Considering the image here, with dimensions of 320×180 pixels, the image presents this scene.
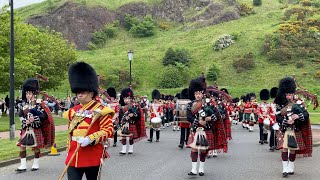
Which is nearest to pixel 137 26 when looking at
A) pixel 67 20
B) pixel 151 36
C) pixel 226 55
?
pixel 151 36

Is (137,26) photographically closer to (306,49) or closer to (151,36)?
(151,36)

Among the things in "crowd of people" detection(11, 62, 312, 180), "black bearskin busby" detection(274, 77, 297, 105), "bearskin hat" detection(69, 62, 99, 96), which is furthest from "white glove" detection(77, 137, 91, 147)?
"black bearskin busby" detection(274, 77, 297, 105)

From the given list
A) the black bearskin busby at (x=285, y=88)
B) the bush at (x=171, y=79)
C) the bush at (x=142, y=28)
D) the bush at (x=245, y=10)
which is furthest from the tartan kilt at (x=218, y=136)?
the bush at (x=245, y=10)

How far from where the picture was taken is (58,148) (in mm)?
14531

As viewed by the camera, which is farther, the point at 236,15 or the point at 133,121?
the point at 236,15

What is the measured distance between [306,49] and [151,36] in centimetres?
3115

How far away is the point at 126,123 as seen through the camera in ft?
47.0

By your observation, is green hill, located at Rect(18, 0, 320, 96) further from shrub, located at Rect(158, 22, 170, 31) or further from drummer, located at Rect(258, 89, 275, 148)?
drummer, located at Rect(258, 89, 275, 148)

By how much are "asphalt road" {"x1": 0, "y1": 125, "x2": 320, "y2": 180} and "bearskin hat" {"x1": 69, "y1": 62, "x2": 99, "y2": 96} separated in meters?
4.08

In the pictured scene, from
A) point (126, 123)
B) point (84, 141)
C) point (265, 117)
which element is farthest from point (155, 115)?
point (84, 141)

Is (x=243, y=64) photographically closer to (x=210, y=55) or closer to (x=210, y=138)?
(x=210, y=55)

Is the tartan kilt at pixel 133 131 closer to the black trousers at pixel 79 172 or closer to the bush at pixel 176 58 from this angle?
the black trousers at pixel 79 172

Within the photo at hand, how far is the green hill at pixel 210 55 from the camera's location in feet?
181

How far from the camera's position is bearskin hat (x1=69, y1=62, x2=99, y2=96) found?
637cm
